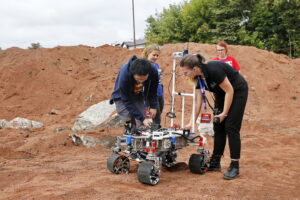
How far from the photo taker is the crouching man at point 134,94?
151 inches

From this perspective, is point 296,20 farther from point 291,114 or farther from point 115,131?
point 115,131

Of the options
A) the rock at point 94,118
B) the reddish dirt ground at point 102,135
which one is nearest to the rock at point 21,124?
the reddish dirt ground at point 102,135

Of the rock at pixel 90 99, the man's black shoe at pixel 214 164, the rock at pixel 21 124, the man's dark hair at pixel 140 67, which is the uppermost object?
the man's dark hair at pixel 140 67

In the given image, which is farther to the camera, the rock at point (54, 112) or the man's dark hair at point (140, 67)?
the rock at point (54, 112)

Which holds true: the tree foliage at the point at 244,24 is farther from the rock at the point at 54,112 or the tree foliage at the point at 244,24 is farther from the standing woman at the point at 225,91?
the standing woman at the point at 225,91

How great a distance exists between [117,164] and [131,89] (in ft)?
3.21

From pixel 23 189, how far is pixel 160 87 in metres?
2.64

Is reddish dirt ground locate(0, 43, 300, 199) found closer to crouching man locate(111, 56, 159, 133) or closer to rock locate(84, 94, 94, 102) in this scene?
rock locate(84, 94, 94, 102)

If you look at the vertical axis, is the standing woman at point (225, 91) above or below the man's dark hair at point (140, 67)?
below

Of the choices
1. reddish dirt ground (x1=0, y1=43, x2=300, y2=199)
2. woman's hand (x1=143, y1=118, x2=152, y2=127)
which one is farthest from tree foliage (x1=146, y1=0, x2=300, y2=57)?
woman's hand (x1=143, y1=118, x2=152, y2=127)

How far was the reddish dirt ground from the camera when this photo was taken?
3389 mm

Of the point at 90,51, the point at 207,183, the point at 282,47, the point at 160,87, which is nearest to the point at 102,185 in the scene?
the point at 207,183

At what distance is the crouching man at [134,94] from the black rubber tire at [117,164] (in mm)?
389

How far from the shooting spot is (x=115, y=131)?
725 cm
